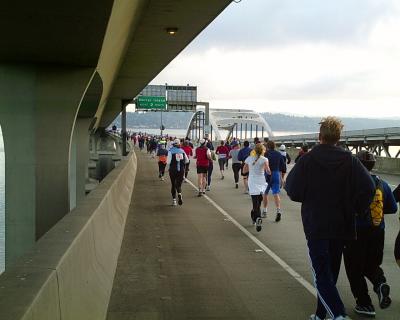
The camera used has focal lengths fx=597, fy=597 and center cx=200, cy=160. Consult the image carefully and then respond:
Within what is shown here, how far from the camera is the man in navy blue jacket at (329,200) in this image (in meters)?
5.46

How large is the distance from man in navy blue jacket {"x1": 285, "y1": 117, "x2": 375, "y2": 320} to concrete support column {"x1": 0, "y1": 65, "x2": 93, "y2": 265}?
8.03 metres

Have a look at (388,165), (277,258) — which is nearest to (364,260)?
(277,258)

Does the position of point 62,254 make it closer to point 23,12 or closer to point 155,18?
point 23,12

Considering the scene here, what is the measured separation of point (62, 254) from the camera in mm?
4520

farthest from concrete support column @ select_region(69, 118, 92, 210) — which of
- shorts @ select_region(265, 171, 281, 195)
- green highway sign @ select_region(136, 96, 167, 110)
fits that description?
green highway sign @ select_region(136, 96, 167, 110)

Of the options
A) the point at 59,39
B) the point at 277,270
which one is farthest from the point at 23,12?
the point at 277,270

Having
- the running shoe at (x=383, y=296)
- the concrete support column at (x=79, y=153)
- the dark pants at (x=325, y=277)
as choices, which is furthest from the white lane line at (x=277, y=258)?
the concrete support column at (x=79, y=153)

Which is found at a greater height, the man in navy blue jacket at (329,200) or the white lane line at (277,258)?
the man in navy blue jacket at (329,200)

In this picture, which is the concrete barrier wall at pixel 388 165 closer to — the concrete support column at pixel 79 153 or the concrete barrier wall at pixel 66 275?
the concrete support column at pixel 79 153

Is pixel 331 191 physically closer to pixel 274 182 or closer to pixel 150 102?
pixel 274 182

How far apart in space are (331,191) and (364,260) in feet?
4.63

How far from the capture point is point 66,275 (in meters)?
4.41

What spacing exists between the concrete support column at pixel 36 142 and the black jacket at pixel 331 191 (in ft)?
26.4

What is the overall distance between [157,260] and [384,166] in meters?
24.9
